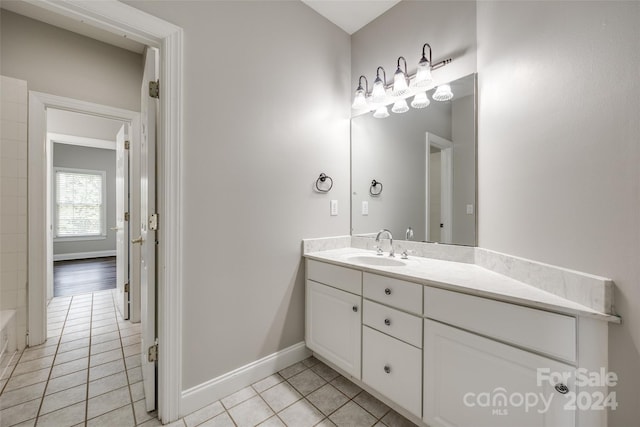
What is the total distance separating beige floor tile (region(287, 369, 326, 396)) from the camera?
1622 millimetres

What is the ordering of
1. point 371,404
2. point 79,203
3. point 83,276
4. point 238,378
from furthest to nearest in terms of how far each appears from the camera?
point 79,203
point 83,276
point 238,378
point 371,404

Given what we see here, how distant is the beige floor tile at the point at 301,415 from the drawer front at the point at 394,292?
2.28ft

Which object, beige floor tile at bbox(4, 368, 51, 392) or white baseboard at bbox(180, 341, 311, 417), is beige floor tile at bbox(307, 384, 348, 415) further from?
beige floor tile at bbox(4, 368, 51, 392)

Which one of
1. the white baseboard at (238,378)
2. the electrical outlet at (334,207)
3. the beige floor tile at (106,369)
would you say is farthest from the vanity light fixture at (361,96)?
the beige floor tile at (106,369)

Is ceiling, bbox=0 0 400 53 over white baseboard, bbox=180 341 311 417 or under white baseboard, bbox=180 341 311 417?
over

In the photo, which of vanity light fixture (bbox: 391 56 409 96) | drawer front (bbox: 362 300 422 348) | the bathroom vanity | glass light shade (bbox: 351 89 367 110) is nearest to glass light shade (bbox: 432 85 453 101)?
vanity light fixture (bbox: 391 56 409 96)

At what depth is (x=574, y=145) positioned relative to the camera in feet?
3.05

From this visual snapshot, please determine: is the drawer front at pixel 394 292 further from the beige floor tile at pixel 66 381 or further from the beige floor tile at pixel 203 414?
the beige floor tile at pixel 66 381

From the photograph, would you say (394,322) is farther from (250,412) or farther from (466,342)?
(250,412)

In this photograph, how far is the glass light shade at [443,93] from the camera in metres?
1.65

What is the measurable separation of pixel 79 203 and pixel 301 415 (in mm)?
6774

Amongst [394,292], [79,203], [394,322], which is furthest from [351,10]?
[79,203]

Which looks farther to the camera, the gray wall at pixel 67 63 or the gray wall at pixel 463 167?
the gray wall at pixel 67 63

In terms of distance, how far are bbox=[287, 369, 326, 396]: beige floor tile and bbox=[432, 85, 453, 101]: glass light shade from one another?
2.02 m
